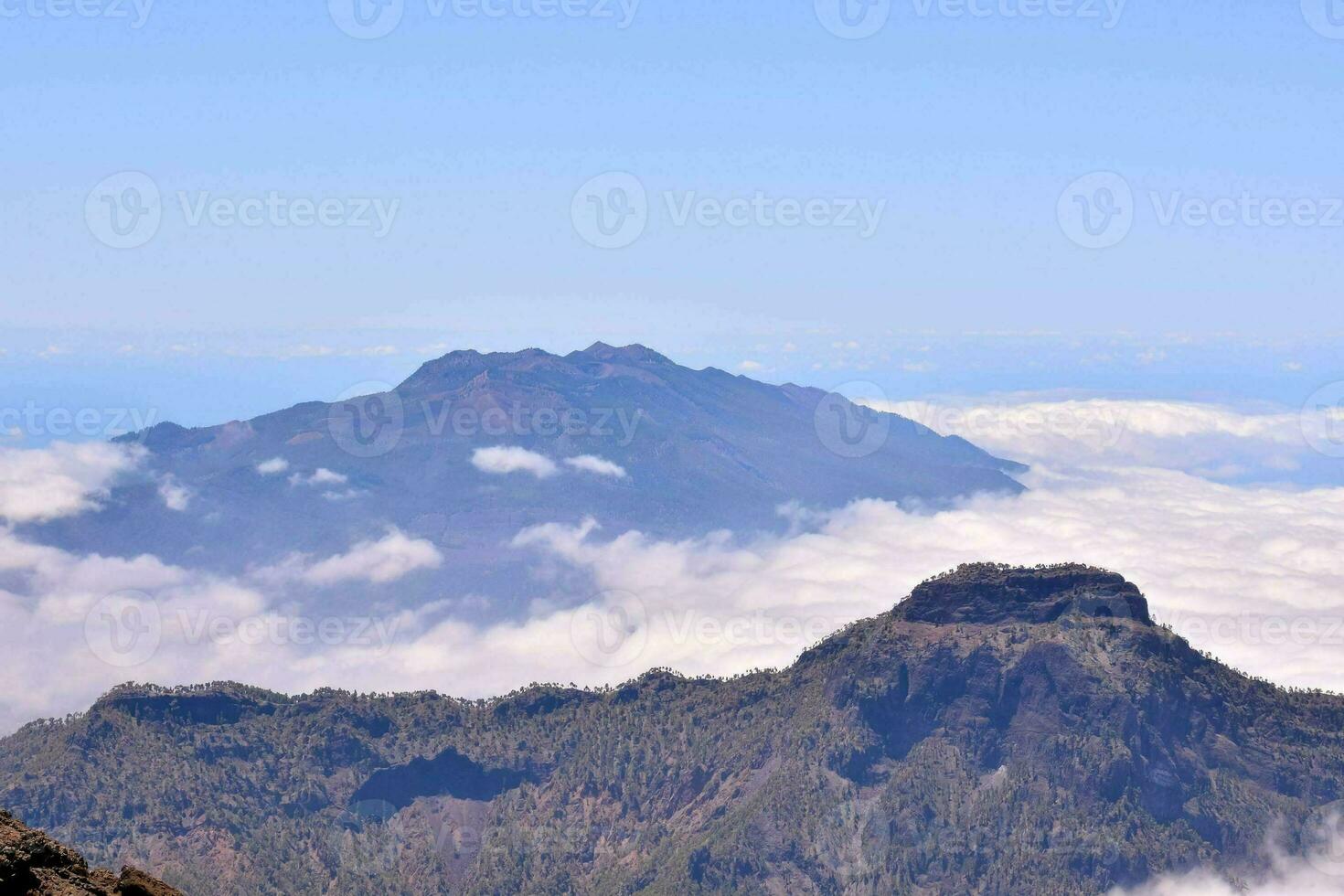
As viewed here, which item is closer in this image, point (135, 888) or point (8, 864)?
point (8, 864)
